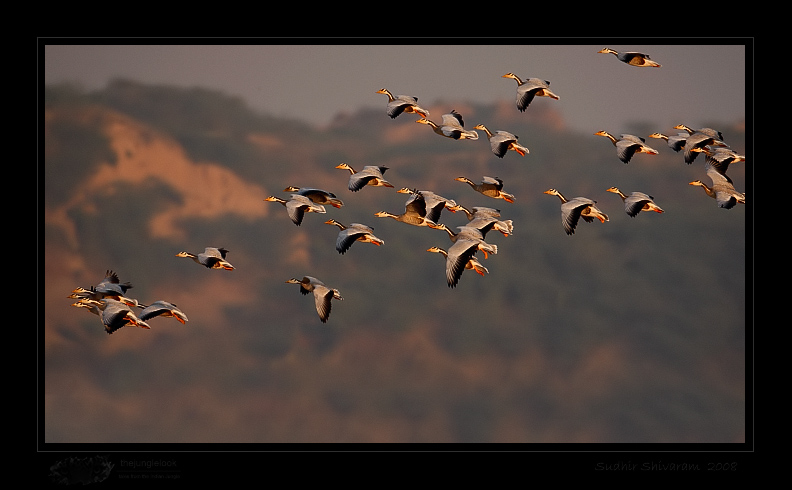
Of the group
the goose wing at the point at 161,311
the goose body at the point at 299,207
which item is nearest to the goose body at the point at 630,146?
the goose body at the point at 299,207

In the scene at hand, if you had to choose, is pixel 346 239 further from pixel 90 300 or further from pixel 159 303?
pixel 90 300

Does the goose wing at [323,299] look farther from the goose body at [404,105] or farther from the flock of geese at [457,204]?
the goose body at [404,105]

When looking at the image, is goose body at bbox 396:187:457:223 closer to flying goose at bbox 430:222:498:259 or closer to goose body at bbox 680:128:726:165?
flying goose at bbox 430:222:498:259

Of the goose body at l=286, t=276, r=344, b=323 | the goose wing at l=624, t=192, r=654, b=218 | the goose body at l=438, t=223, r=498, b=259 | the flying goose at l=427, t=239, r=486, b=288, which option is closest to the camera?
the flying goose at l=427, t=239, r=486, b=288

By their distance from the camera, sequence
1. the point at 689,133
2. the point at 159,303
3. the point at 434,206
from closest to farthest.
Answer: the point at 159,303 < the point at 434,206 < the point at 689,133

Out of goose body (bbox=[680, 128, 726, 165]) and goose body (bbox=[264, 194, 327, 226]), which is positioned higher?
goose body (bbox=[680, 128, 726, 165])

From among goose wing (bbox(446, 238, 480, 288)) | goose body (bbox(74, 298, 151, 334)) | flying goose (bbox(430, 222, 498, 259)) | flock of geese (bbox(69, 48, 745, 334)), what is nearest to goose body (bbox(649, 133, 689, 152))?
flock of geese (bbox(69, 48, 745, 334))

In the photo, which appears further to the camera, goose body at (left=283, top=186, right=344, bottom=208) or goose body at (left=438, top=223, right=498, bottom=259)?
goose body at (left=283, top=186, right=344, bottom=208)
